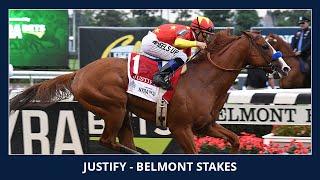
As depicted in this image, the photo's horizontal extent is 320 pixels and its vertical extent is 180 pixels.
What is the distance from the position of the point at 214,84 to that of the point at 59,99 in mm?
1671

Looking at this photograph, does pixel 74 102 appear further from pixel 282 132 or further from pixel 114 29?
pixel 114 29

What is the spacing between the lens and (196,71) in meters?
7.11

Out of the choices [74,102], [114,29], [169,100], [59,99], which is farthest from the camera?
[114,29]

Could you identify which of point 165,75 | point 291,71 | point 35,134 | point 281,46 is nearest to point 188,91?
point 165,75

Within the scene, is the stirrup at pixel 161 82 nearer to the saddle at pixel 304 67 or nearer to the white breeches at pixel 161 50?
the white breeches at pixel 161 50

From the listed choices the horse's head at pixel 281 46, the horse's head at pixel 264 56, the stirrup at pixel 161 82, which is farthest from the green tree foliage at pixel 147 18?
the stirrup at pixel 161 82

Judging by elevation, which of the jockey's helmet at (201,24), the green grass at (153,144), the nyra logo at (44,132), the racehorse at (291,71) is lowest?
the green grass at (153,144)

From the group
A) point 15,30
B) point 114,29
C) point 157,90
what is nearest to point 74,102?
point 157,90

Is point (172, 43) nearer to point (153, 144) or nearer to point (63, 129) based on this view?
point (153, 144)

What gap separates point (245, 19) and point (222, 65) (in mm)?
11814

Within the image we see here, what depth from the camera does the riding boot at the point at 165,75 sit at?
677cm

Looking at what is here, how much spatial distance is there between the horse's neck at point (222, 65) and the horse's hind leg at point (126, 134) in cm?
87

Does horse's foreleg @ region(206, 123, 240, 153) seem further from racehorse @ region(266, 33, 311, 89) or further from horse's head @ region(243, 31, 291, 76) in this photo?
racehorse @ region(266, 33, 311, 89)

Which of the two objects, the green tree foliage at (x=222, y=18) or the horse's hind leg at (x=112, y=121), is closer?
the horse's hind leg at (x=112, y=121)
